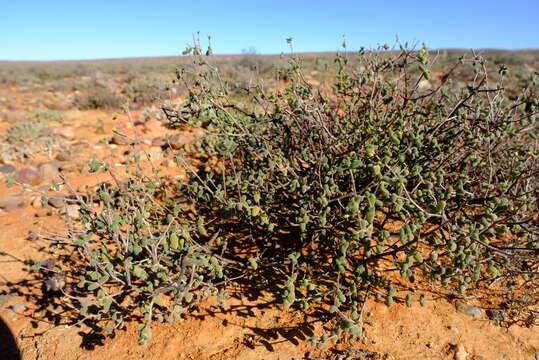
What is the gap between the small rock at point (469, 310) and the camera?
2.31 metres

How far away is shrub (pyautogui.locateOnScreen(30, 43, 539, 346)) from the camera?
1.81 meters

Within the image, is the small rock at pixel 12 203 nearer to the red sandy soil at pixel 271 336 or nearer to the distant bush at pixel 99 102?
the red sandy soil at pixel 271 336

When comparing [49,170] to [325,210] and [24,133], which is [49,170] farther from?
[325,210]

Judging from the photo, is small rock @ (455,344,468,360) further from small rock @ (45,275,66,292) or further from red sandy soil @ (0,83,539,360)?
small rock @ (45,275,66,292)

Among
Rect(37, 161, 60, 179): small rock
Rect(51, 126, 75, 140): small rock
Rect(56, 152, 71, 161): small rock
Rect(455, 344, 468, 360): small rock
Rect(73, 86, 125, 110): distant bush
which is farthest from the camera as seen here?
Rect(73, 86, 125, 110): distant bush

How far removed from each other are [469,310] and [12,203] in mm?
4763

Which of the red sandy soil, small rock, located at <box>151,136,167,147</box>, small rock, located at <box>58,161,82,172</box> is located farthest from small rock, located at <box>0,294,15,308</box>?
small rock, located at <box>151,136,167,147</box>

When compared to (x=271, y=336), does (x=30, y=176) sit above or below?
above

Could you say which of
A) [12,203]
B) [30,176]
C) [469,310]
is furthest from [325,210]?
[30,176]

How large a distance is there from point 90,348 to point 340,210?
6.05ft

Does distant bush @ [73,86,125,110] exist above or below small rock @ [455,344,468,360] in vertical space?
above

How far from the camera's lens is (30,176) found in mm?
4684

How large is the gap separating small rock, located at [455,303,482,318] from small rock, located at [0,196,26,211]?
458 cm

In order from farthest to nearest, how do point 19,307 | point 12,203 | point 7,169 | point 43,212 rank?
point 7,169
point 12,203
point 43,212
point 19,307
